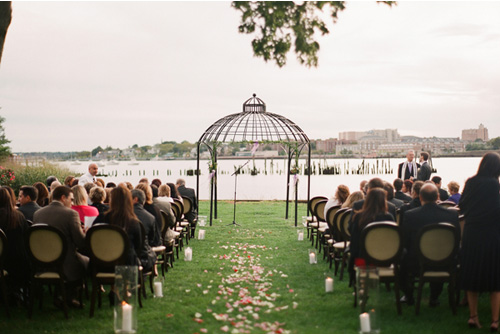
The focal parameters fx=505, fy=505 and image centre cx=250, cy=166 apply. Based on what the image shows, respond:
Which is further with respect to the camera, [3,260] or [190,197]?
[190,197]

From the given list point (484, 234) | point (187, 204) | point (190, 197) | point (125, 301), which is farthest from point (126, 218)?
point (190, 197)

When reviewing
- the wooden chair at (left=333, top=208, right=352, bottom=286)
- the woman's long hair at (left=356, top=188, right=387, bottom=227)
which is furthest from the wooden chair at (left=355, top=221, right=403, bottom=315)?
the wooden chair at (left=333, top=208, right=352, bottom=286)

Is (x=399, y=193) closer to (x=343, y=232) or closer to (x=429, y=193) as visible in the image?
(x=343, y=232)

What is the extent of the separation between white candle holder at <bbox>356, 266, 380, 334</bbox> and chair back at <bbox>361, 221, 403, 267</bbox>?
588 mm

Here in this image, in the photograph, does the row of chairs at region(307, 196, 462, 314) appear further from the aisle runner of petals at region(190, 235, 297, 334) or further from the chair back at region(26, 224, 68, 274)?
the chair back at region(26, 224, 68, 274)

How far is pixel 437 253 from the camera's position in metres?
5.72

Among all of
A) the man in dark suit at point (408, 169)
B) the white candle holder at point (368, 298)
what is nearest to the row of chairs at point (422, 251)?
the white candle holder at point (368, 298)

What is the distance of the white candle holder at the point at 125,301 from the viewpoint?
5020 mm

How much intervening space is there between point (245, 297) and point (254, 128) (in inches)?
376

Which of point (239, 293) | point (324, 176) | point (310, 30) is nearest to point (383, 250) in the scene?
point (239, 293)

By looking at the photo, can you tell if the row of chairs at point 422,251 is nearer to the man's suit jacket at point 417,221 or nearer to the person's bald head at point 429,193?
the man's suit jacket at point 417,221

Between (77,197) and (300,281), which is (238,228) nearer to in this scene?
(300,281)

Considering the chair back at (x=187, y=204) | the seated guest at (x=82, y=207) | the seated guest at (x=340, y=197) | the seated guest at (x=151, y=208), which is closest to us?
the seated guest at (x=82, y=207)

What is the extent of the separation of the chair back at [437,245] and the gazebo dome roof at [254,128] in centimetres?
898
